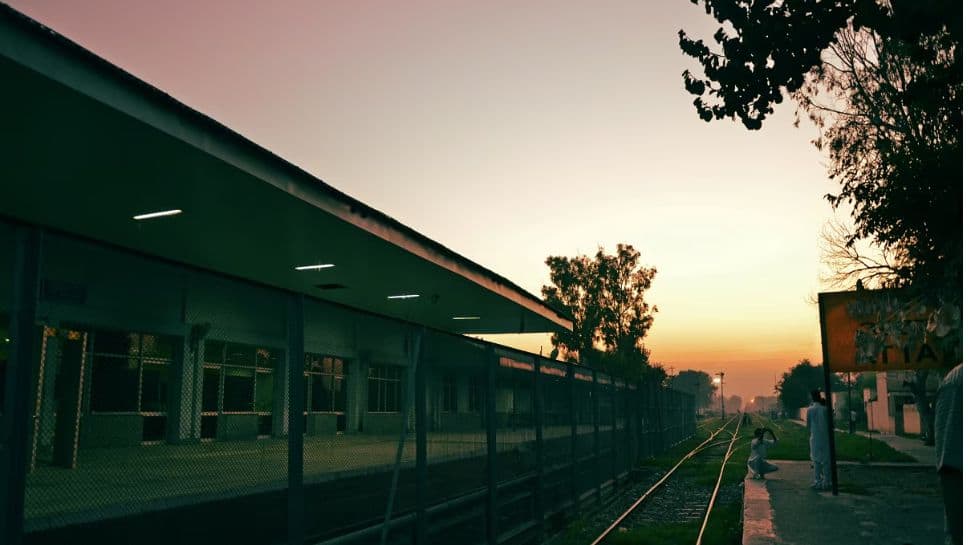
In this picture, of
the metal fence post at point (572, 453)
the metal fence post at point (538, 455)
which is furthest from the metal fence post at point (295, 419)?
the metal fence post at point (572, 453)

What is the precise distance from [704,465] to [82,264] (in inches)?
950

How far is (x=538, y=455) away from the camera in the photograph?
11.6 meters

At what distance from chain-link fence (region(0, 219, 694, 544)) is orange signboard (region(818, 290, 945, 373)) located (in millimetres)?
10421

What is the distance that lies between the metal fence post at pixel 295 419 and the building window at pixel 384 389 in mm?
1109

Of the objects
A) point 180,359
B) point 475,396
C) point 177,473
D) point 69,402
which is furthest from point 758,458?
point 69,402

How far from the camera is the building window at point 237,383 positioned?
4477 millimetres

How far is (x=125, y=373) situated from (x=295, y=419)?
4.73ft

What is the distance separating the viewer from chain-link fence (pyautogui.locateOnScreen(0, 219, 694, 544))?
363cm

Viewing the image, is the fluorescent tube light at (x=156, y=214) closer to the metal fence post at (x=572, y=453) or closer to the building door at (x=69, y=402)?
the metal fence post at (x=572, y=453)

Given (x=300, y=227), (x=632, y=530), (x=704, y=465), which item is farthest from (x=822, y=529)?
(x=704, y=465)

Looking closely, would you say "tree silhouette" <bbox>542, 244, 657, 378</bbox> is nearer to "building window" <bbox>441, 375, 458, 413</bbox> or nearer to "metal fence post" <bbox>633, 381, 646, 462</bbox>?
"metal fence post" <bbox>633, 381, 646, 462</bbox>

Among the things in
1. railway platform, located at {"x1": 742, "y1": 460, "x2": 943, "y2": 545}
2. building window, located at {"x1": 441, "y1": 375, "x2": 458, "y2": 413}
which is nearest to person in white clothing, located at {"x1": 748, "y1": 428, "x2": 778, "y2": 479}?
railway platform, located at {"x1": 742, "y1": 460, "x2": 943, "y2": 545}

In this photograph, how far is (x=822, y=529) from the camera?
36.9ft

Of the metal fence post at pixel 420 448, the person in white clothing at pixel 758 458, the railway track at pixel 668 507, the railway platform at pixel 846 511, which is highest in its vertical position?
the metal fence post at pixel 420 448
